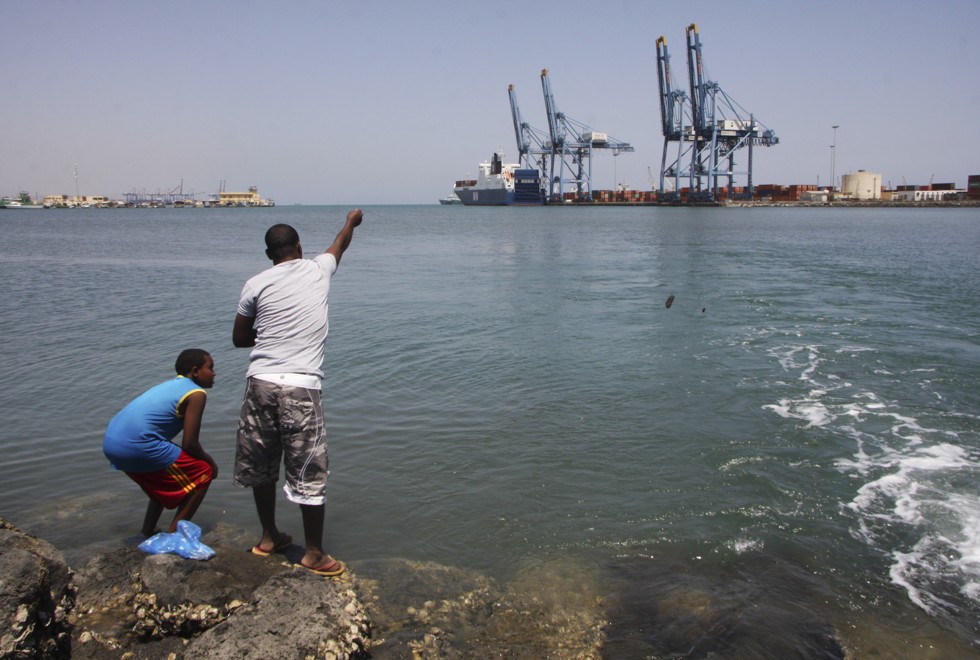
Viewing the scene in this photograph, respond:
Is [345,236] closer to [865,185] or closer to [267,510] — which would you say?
[267,510]

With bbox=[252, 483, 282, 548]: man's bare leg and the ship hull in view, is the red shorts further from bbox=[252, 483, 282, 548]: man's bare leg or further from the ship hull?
the ship hull

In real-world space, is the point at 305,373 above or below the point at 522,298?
above

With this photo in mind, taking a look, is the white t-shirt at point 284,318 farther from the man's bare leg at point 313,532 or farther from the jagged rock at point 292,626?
the jagged rock at point 292,626

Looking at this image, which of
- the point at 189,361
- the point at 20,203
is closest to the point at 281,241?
the point at 189,361

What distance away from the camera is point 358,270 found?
22828mm

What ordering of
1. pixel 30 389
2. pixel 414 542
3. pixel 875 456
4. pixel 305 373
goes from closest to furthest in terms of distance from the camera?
pixel 305 373, pixel 414 542, pixel 875 456, pixel 30 389

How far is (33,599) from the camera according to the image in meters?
2.79

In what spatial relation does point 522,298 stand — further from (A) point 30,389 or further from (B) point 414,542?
(B) point 414,542

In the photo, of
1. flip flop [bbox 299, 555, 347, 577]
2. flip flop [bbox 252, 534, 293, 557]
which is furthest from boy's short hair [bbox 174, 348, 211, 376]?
flip flop [bbox 299, 555, 347, 577]

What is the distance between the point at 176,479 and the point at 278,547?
2.34 ft

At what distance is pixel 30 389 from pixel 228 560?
607 centimetres

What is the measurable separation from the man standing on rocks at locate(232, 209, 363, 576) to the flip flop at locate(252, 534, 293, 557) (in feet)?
1.76

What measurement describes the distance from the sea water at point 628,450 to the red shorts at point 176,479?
70 cm

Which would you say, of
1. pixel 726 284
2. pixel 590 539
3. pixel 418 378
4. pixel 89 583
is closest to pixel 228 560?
pixel 89 583
